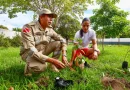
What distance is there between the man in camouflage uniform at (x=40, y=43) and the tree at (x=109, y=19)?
8.54 meters

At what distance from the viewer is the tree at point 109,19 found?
12461 millimetres

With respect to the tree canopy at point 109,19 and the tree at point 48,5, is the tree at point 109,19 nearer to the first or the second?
the tree canopy at point 109,19

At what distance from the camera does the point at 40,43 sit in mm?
4121

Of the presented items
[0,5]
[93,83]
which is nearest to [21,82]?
[93,83]

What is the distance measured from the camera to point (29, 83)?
11.2 ft

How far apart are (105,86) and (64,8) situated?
19.3 meters

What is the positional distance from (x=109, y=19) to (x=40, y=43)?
919cm

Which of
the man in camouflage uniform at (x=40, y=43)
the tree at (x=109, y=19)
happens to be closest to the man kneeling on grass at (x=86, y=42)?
the man in camouflage uniform at (x=40, y=43)

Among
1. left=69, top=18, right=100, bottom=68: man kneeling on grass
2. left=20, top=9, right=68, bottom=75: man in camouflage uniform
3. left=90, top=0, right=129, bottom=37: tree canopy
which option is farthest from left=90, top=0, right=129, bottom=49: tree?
left=20, top=9, right=68, bottom=75: man in camouflage uniform

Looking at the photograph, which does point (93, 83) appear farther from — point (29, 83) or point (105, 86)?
point (29, 83)

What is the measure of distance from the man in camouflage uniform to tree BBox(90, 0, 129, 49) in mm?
8539

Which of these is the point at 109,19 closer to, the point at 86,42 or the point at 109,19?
the point at 109,19

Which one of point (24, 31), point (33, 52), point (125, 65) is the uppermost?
point (24, 31)

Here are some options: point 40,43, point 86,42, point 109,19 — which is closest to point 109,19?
point 109,19
